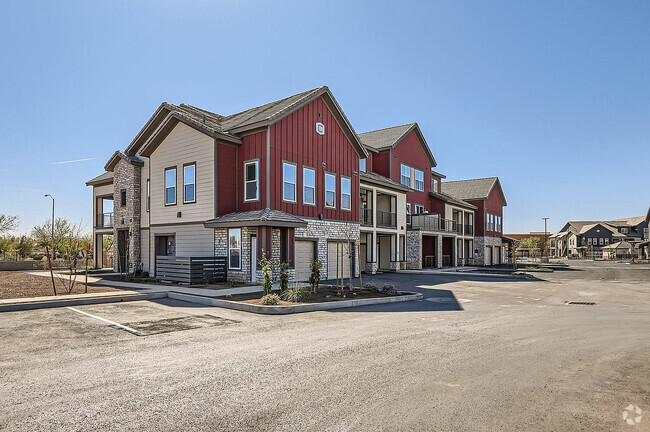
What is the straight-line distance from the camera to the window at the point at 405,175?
115 feet

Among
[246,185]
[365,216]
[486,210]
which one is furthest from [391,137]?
[486,210]

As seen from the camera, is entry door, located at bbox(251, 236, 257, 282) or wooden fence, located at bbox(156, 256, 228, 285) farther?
entry door, located at bbox(251, 236, 257, 282)

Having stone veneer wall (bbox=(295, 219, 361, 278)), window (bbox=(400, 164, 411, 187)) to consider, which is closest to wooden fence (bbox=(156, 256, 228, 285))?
stone veneer wall (bbox=(295, 219, 361, 278))

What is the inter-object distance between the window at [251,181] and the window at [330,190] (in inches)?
172

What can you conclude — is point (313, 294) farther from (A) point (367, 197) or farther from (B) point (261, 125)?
(A) point (367, 197)

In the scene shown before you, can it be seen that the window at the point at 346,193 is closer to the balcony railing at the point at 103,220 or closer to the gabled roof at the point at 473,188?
the balcony railing at the point at 103,220

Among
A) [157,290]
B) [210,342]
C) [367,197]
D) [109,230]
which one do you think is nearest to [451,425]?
[210,342]

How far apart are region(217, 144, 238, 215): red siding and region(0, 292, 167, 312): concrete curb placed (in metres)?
5.81

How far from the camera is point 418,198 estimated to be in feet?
121

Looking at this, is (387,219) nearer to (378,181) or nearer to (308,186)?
(378,181)

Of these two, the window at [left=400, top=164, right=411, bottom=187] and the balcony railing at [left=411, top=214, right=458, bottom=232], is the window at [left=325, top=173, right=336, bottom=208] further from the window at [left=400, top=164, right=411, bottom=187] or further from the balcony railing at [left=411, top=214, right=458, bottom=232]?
the balcony railing at [left=411, top=214, right=458, bottom=232]

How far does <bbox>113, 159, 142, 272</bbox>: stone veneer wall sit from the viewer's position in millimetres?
24609

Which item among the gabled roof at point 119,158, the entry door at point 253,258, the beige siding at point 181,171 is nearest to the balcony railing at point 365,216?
the entry door at point 253,258

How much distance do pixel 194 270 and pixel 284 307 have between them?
798cm
